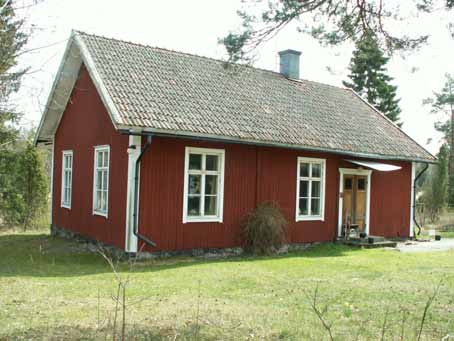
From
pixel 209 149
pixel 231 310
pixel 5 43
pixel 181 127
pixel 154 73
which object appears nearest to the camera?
pixel 231 310

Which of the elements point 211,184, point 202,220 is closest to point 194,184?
point 211,184

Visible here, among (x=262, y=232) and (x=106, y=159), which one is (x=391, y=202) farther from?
(x=106, y=159)

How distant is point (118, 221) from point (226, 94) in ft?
16.9

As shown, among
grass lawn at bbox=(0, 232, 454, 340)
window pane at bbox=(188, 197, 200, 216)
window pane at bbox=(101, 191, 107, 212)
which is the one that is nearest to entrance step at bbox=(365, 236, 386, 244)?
grass lawn at bbox=(0, 232, 454, 340)

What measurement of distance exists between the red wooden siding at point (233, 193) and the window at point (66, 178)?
5093 millimetres

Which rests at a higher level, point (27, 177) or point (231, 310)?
point (27, 177)

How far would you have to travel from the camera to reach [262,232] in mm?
13695

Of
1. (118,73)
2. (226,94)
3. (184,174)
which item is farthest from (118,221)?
(226,94)

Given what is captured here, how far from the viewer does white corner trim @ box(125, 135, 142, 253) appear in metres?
12.0

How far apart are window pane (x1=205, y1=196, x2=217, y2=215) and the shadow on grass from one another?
1.22m

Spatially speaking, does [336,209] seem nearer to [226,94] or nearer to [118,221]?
[226,94]

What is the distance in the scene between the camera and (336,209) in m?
16.2

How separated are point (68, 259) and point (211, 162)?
4.24 meters

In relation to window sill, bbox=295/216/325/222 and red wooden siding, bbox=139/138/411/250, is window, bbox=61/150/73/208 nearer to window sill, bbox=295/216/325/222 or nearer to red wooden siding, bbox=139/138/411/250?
red wooden siding, bbox=139/138/411/250
